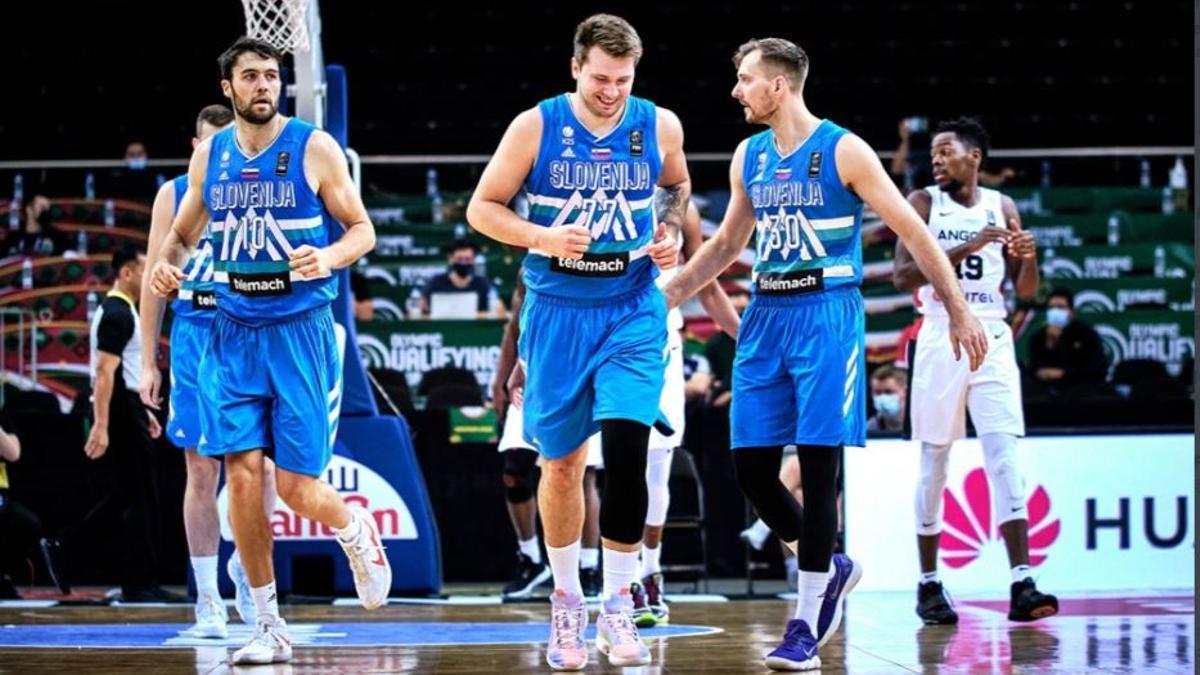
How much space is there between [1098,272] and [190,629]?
9.93 m

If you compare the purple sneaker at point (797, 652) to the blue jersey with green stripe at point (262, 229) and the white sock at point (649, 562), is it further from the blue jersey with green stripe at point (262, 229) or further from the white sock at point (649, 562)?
the white sock at point (649, 562)

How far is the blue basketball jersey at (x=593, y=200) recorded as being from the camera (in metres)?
5.87

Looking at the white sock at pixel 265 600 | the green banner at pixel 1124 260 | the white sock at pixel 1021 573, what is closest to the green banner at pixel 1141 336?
the green banner at pixel 1124 260

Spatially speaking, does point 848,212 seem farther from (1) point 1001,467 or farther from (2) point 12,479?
(2) point 12,479

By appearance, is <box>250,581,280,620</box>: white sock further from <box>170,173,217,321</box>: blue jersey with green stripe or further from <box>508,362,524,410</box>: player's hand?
<box>170,173,217,321</box>: blue jersey with green stripe

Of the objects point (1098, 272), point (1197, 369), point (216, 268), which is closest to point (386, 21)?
point (1098, 272)

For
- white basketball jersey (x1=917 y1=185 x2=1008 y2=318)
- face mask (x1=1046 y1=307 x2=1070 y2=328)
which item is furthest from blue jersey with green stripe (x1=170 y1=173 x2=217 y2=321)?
face mask (x1=1046 y1=307 x2=1070 y2=328)

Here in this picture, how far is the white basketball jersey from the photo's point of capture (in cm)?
796

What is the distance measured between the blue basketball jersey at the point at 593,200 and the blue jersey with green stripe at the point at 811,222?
1.62ft

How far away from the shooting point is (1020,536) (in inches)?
306

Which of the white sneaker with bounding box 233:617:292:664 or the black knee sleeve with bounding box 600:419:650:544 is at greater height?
the black knee sleeve with bounding box 600:419:650:544

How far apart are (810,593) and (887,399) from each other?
17.8 ft

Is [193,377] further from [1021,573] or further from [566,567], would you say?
[1021,573]

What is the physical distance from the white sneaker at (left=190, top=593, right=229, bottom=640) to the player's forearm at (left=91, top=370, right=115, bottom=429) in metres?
1.98
